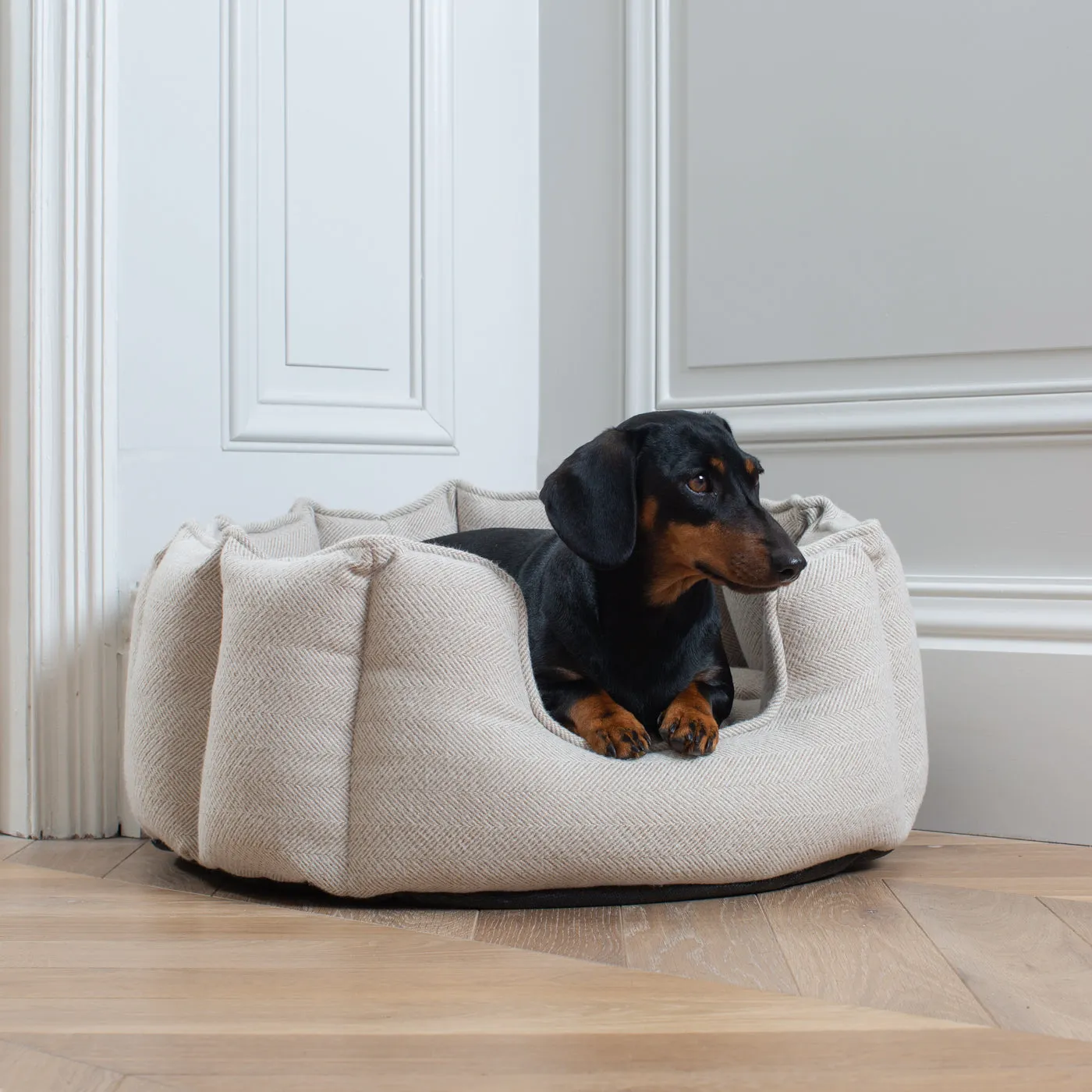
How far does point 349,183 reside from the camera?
245 cm

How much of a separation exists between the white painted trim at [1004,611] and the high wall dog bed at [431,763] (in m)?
0.52

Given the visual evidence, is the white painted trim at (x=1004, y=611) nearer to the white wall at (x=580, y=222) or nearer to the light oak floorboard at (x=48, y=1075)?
the white wall at (x=580, y=222)

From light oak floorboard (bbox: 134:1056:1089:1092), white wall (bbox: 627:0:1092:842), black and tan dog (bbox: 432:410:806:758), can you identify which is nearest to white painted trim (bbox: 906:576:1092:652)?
white wall (bbox: 627:0:1092:842)

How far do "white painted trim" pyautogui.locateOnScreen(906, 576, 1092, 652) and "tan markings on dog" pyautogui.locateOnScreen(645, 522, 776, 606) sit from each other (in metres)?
0.64

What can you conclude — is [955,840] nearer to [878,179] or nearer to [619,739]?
[619,739]

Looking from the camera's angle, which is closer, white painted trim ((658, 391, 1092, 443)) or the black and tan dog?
the black and tan dog

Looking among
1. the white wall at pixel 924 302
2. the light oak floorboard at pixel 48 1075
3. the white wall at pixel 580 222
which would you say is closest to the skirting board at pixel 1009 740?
the white wall at pixel 924 302

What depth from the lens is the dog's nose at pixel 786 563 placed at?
1.53 m

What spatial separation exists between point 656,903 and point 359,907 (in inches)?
15.3

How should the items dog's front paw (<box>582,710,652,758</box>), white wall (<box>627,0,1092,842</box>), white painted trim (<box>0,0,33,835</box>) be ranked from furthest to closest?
white wall (<box>627,0,1092,842</box>), white painted trim (<box>0,0,33,835</box>), dog's front paw (<box>582,710,652,758</box>)

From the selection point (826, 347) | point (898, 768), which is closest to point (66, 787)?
point (898, 768)

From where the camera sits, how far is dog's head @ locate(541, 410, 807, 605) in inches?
63.1

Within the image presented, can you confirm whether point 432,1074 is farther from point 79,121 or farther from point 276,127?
point 276,127

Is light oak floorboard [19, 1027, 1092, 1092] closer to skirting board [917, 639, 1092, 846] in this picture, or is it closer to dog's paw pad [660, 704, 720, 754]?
dog's paw pad [660, 704, 720, 754]
